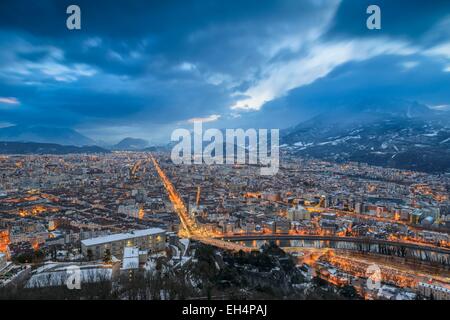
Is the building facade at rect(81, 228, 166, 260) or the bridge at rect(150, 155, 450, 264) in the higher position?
the building facade at rect(81, 228, 166, 260)

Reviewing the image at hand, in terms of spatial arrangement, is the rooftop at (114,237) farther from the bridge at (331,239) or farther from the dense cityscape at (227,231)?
the bridge at (331,239)

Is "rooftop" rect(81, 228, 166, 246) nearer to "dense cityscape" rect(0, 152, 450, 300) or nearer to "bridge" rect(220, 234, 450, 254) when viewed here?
"dense cityscape" rect(0, 152, 450, 300)

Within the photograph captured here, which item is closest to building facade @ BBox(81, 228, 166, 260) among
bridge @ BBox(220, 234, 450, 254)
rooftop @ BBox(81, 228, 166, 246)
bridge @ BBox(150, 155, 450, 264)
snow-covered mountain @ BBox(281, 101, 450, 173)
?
rooftop @ BBox(81, 228, 166, 246)

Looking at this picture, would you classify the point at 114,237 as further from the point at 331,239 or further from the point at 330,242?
the point at 331,239

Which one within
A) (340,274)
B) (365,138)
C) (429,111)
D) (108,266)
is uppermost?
(429,111)

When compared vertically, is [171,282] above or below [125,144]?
below

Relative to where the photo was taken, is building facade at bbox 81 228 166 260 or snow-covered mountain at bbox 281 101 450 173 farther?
snow-covered mountain at bbox 281 101 450 173

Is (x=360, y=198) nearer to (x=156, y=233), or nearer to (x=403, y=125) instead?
(x=156, y=233)

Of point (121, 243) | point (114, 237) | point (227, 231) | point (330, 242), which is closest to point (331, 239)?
point (330, 242)
